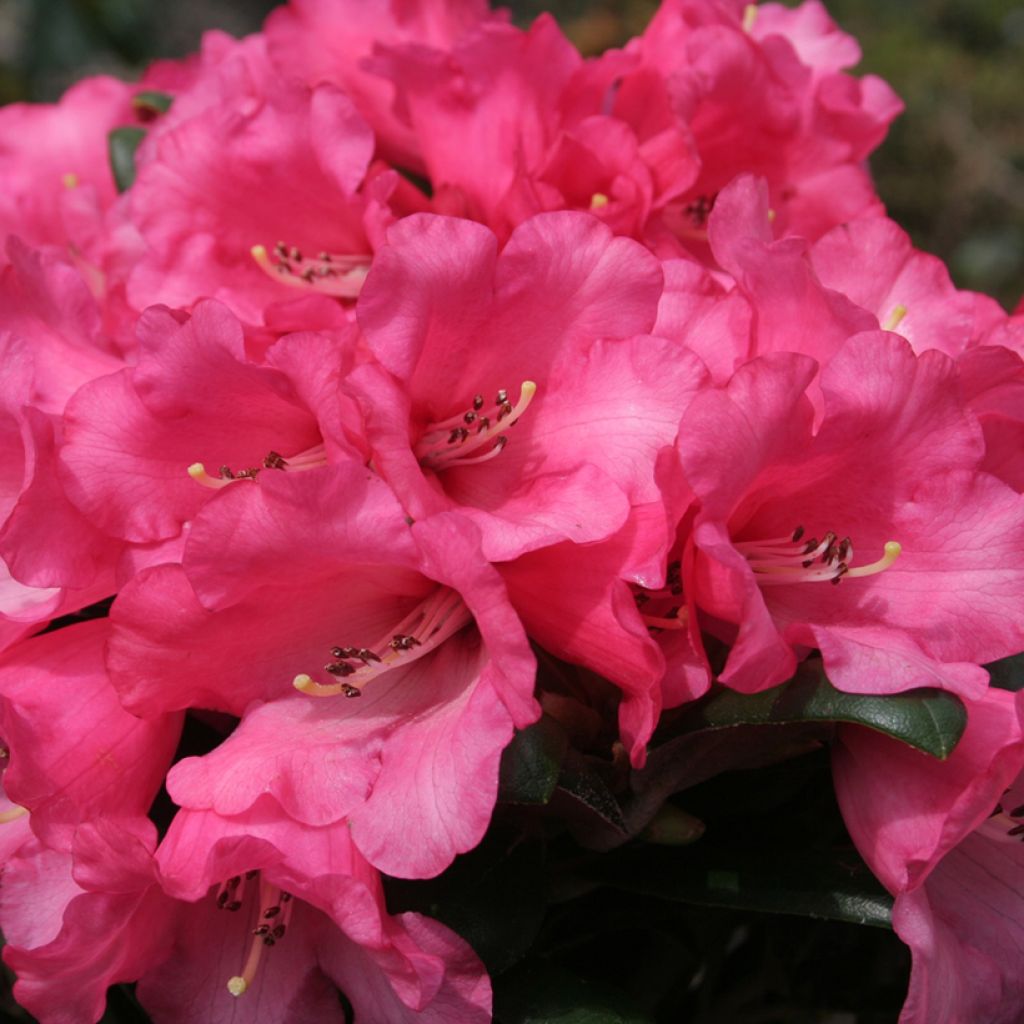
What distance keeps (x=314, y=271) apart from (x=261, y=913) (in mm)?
381

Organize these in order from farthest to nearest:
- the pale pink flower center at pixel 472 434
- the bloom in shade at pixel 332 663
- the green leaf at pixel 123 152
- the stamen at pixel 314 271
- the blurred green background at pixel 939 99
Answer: the blurred green background at pixel 939 99 < the green leaf at pixel 123 152 < the stamen at pixel 314 271 < the pale pink flower center at pixel 472 434 < the bloom in shade at pixel 332 663

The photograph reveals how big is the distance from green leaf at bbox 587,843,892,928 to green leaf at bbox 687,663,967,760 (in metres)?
0.12

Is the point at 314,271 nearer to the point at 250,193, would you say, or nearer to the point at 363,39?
the point at 250,193

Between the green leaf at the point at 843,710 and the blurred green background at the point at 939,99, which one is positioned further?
the blurred green background at the point at 939,99

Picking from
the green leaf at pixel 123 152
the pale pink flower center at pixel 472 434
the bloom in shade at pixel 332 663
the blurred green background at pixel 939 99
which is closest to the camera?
the bloom in shade at pixel 332 663

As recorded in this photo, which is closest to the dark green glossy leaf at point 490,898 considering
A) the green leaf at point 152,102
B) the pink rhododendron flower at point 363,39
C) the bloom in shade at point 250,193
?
the bloom in shade at point 250,193

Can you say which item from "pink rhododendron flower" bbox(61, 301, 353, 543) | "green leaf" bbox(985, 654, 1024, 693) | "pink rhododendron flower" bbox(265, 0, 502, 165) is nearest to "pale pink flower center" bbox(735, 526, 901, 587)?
"green leaf" bbox(985, 654, 1024, 693)

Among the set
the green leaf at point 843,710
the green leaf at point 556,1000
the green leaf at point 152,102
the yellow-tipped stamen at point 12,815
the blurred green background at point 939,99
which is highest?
the green leaf at point 152,102

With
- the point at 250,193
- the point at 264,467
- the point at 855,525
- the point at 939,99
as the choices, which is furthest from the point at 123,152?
the point at 939,99

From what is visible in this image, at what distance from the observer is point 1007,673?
2.34 feet

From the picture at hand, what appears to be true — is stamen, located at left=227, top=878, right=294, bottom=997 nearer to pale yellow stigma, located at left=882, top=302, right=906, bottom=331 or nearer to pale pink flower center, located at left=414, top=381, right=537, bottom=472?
pale pink flower center, located at left=414, top=381, right=537, bottom=472

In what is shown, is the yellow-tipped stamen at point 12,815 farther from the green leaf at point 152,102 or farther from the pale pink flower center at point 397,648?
the green leaf at point 152,102

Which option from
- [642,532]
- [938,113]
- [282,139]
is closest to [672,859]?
[642,532]

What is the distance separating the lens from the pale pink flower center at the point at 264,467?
0.63m
